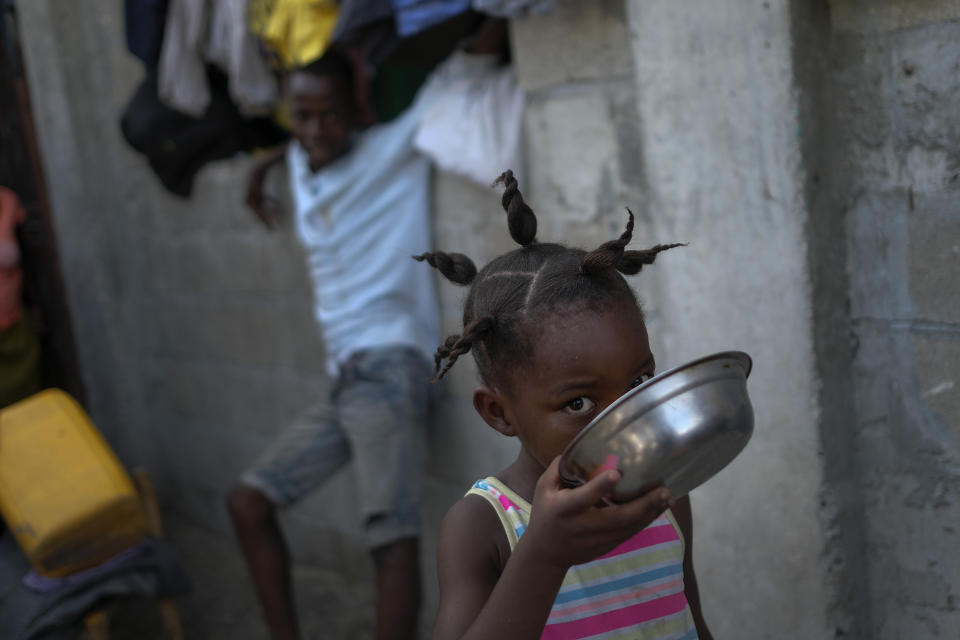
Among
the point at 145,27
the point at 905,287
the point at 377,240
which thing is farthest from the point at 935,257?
the point at 145,27

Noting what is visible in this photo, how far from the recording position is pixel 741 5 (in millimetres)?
2031

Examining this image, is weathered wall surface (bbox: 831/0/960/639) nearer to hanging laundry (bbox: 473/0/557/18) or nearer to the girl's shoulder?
hanging laundry (bbox: 473/0/557/18)

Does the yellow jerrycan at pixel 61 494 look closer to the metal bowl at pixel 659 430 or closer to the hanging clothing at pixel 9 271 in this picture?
the hanging clothing at pixel 9 271

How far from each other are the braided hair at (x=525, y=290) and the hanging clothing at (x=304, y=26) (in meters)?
1.91

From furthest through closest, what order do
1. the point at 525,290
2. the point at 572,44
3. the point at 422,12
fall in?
the point at 422,12 < the point at 572,44 < the point at 525,290

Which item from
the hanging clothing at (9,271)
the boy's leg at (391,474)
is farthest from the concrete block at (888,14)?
the hanging clothing at (9,271)

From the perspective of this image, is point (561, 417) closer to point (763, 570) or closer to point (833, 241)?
point (833, 241)

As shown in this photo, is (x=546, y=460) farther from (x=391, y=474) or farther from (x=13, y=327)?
(x=13, y=327)

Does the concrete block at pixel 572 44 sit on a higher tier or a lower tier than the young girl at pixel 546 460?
higher

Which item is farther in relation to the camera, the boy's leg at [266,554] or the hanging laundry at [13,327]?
the hanging laundry at [13,327]

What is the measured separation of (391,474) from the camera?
3143 mm

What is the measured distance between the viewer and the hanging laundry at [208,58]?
12.4 ft

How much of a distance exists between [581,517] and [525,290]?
0.43m

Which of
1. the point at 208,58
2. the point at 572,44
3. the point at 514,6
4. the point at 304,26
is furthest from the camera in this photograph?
the point at 208,58
